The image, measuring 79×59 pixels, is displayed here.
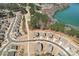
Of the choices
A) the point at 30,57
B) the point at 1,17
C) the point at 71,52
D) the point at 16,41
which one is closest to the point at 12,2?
the point at 1,17

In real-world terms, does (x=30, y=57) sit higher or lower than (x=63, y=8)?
lower

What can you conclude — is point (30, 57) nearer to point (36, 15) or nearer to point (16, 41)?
point (16, 41)

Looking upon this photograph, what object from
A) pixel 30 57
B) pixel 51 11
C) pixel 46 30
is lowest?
pixel 30 57

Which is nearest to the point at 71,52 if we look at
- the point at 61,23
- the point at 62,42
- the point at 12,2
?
the point at 62,42

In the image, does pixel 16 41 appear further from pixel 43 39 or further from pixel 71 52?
pixel 71 52

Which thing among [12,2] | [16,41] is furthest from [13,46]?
→ [12,2]

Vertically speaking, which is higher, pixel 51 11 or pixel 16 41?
pixel 51 11
